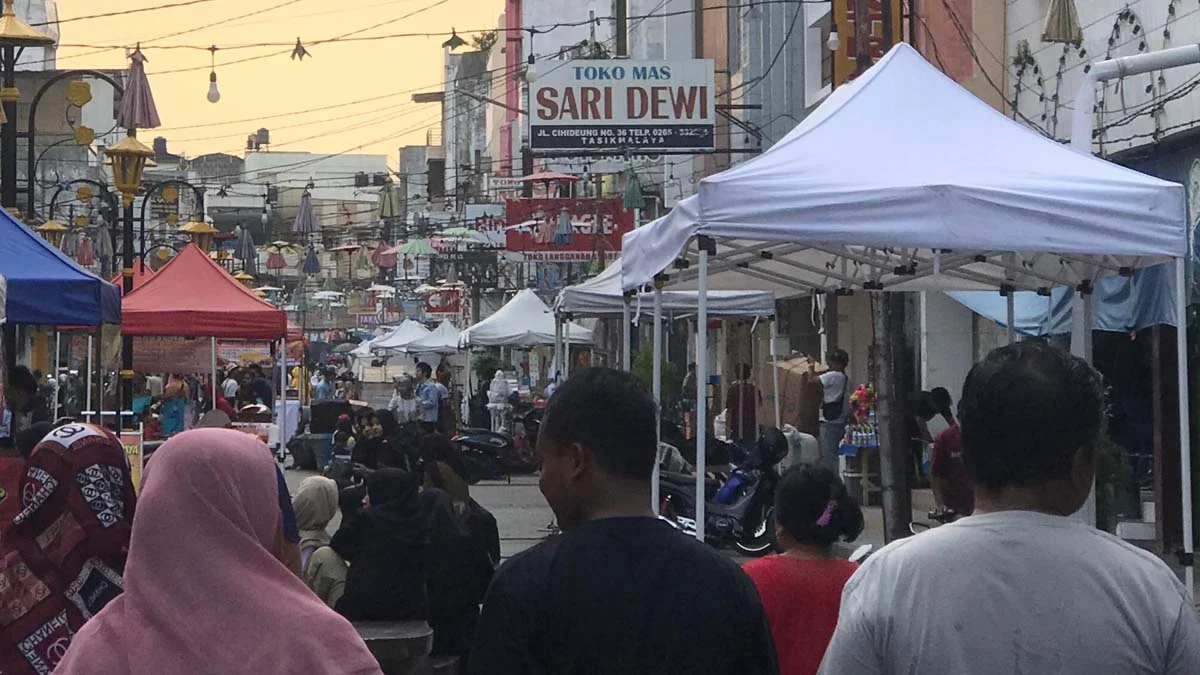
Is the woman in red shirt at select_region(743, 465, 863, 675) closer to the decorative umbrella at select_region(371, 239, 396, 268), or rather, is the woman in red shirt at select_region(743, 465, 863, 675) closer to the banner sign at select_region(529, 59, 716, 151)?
the banner sign at select_region(529, 59, 716, 151)

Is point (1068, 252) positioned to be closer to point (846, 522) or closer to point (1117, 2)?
point (846, 522)

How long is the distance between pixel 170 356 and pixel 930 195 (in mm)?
14996

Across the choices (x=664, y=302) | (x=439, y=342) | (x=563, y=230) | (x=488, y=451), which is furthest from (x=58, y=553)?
(x=439, y=342)

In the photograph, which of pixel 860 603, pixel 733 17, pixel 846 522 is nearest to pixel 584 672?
pixel 860 603

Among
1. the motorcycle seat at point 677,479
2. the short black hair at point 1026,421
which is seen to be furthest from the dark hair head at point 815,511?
the motorcycle seat at point 677,479

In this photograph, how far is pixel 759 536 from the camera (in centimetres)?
1609

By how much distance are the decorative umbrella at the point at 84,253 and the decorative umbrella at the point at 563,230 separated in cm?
901

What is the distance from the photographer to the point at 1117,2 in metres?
15.8

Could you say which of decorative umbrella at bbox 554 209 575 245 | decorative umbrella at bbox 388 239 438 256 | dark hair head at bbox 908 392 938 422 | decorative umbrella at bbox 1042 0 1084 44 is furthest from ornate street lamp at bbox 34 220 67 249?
decorative umbrella at bbox 388 239 438 256

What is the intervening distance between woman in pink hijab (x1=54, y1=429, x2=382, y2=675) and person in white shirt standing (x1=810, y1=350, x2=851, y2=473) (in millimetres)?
15822

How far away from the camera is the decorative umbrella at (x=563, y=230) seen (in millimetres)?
28844

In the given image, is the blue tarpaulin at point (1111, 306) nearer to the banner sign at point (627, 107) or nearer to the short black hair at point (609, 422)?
the banner sign at point (627, 107)

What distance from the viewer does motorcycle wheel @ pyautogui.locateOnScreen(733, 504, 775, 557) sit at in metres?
16.0

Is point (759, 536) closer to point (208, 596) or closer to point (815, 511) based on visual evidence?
point (815, 511)
